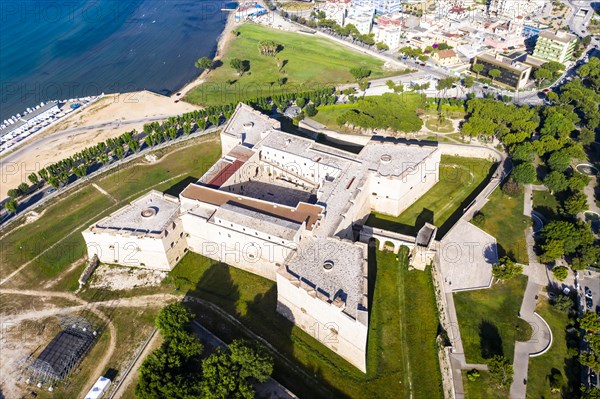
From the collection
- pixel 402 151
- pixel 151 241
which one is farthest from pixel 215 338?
pixel 402 151

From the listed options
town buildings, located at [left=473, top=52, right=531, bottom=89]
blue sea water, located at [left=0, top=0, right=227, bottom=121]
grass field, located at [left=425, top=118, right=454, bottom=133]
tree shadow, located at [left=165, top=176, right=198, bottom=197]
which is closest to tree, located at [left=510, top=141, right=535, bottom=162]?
grass field, located at [left=425, top=118, right=454, bottom=133]

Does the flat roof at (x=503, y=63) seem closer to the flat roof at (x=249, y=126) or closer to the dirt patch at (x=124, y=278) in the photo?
the flat roof at (x=249, y=126)

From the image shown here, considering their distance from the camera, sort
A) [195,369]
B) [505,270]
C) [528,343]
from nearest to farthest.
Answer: [195,369]
[528,343]
[505,270]

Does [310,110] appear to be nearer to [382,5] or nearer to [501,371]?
[501,371]

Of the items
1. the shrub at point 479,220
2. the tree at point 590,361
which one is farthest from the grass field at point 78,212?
the tree at point 590,361

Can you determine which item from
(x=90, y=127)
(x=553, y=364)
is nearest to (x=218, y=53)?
(x=90, y=127)

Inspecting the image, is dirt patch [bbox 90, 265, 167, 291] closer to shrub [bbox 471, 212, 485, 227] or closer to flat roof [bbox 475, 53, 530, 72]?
shrub [bbox 471, 212, 485, 227]

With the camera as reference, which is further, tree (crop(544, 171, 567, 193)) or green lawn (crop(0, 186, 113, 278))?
tree (crop(544, 171, 567, 193))
